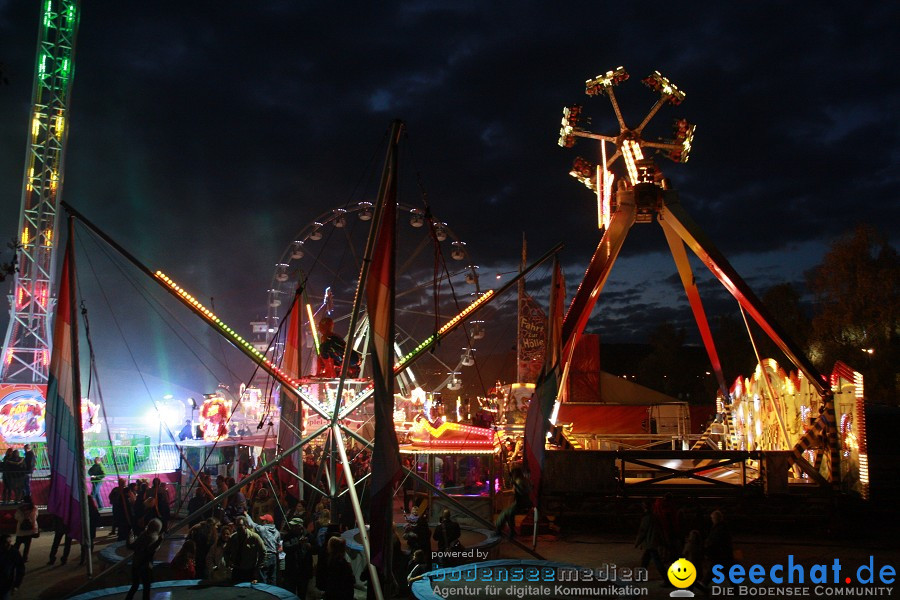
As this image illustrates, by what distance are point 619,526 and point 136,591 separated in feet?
35.6

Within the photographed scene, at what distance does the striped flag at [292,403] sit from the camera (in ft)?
51.6

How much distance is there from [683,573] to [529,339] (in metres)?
22.6

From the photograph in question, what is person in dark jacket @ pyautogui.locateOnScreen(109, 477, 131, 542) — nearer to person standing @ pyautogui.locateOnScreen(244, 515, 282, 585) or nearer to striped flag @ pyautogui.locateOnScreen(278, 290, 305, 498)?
striped flag @ pyautogui.locateOnScreen(278, 290, 305, 498)

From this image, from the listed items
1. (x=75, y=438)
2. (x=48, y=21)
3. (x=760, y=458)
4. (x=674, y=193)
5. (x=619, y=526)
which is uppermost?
(x=48, y=21)

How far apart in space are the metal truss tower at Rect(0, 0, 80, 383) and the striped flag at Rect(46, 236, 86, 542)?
28907 millimetres

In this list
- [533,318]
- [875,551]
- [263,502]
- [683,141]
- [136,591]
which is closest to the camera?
[136,591]

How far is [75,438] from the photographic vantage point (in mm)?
9727

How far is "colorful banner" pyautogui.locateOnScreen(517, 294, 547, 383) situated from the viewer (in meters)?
32.2

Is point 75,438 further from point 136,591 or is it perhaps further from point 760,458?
point 760,458

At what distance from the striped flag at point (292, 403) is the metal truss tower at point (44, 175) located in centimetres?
2461

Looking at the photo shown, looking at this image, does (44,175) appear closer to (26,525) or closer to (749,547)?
(26,525)

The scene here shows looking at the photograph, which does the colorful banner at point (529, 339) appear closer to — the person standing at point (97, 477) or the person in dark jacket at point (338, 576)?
the person standing at point (97, 477)

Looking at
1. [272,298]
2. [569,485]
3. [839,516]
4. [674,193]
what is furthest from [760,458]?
[272,298]

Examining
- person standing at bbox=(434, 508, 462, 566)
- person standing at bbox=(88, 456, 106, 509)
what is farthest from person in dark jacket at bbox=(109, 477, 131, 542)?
person standing at bbox=(434, 508, 462, 566)
